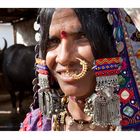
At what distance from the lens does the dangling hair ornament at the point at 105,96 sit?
0.88m

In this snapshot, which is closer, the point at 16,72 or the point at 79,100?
the point at 79,100

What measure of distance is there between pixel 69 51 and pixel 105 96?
145 millimetres

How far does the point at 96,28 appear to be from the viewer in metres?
0.88

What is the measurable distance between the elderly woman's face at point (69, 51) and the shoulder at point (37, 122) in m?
0.15

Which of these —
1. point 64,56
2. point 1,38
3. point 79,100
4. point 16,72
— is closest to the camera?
point 64,56

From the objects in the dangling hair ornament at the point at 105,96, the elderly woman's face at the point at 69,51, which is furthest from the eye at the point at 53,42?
the dangling hair ornament at the point at 105,96

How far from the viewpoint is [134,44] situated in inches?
38.3

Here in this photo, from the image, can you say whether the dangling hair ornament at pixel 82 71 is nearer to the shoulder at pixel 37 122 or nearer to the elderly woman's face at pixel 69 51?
the elderly woman's face at pixel 69 51

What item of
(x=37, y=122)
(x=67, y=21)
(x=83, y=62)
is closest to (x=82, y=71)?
(x=83, y=62)

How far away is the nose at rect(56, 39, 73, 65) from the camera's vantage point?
860 mm

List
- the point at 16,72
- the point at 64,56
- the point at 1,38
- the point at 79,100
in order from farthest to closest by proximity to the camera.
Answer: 1. the point at 16,72
2. the point at 1,38
3. the point at 79,100
4. the point at 64,56
